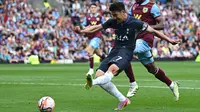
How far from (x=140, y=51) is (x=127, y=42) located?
84.8 inches

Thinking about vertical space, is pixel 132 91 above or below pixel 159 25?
below

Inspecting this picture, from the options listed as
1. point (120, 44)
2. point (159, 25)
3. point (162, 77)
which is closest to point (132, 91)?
point (162, 77)

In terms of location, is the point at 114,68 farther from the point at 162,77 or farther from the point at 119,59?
the point at 162,77

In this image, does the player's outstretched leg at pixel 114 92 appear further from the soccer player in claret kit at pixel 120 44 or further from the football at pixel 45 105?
the football at pixel 45 105

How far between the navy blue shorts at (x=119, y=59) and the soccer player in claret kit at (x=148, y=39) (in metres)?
2.15

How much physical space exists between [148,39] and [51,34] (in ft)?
82.9

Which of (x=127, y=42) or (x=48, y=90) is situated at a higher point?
(x=127, y=42)

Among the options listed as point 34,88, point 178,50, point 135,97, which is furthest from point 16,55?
point 135,97

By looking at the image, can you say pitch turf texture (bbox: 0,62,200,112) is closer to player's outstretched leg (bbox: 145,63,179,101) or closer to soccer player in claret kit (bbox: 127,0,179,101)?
player's outstretched leg (bbox: 145,63,179,101)

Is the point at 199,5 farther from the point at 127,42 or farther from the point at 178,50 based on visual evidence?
the point at 127,42

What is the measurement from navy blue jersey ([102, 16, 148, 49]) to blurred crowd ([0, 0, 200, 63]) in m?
24.2

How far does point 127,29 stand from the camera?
1170 centimetres

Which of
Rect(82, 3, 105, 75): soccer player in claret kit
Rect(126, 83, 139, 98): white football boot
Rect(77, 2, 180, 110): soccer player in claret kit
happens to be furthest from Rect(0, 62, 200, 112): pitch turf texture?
Rect(82, 3, 105, 75): soccer player in claret kit

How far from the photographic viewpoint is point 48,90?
15625mm
